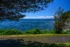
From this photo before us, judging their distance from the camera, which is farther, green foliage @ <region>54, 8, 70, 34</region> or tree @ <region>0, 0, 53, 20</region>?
green foliage @ <region>54, 8, 70, 34</region>

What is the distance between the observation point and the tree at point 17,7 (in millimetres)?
15038

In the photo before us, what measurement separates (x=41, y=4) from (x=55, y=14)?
9.14 metres

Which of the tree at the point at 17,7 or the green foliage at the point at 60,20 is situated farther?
the green foliage at the point at 60,20

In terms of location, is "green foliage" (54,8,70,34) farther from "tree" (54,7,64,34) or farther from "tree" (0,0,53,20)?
"tree" (0,0,53,20)

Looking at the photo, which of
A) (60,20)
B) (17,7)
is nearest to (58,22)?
(60,20)

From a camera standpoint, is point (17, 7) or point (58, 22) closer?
point (17, 7)

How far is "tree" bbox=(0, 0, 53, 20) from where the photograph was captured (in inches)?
592

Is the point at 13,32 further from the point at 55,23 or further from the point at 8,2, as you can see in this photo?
the point at 8,2

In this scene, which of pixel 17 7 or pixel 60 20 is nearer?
pixel 17 7

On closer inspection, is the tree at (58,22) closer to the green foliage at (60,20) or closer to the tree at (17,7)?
the green foliage at (60,20)

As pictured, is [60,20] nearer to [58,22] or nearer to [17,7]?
[58,22]

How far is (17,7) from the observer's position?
610 inches

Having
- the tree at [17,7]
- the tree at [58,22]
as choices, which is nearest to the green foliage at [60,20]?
the tree at [58,22]

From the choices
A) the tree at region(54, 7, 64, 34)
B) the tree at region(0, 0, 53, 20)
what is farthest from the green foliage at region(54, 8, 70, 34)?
the tree at region(0, 0, 53, 20)
